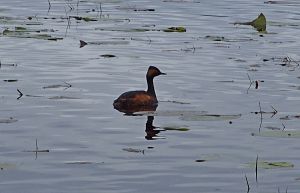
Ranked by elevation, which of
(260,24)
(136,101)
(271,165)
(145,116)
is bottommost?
(260,24)

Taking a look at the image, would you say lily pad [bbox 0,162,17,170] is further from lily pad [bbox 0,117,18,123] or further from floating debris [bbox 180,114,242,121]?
floating debris [bbox 180,114,242,121]

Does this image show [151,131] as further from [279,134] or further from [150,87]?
[150,87]

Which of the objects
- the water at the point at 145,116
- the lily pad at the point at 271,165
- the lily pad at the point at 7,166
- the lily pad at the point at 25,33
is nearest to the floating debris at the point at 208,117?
the water at the point at 145,116

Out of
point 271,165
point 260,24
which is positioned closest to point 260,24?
point 260,24

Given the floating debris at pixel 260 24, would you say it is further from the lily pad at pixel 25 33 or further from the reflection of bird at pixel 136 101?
the reflection of bird at pixel 136 101

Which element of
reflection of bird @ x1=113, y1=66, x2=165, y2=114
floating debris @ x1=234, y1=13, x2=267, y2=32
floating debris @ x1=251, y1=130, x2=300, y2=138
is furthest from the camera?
floating debris @ x1=234, y1=13, x2=267, y2=32

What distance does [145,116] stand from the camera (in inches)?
695

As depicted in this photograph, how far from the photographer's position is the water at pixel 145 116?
13047 millimetres

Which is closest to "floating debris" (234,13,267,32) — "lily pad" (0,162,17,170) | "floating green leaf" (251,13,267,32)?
"floating green leaf" (251,13,267,32)

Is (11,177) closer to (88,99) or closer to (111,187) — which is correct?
(111,187)

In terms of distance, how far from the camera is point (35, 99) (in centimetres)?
1847

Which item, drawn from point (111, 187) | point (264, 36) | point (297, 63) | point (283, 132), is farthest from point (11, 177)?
point (264, 36)

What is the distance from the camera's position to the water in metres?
13.0

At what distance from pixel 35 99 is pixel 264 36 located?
12.2 meters
